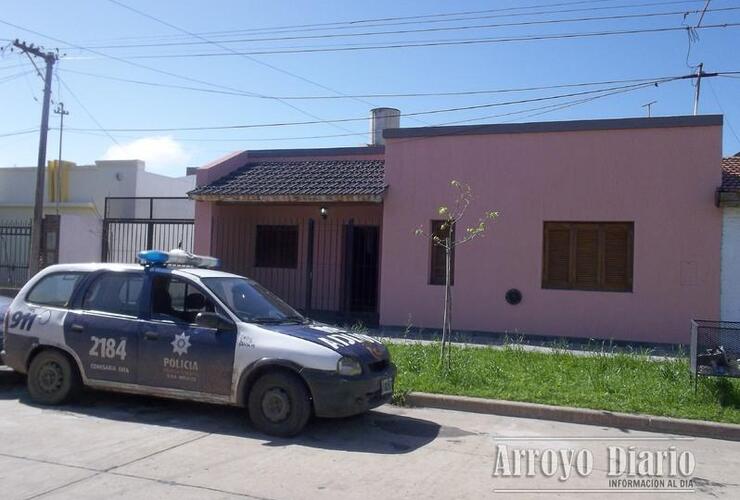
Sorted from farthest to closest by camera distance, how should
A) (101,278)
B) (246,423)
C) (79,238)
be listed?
(79,238)
(101,278)
(246,423)

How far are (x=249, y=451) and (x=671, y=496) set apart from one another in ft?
12.1

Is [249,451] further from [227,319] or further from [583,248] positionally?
[583,248]

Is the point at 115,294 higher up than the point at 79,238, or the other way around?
→ the point at 79,238

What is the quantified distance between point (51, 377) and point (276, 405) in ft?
9.68

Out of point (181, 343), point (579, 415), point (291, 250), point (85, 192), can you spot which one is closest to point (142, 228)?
point (85, 192)

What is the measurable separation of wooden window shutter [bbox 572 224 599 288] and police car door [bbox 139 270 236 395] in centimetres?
874

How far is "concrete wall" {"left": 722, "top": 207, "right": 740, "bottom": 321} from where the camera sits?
13.2 meters

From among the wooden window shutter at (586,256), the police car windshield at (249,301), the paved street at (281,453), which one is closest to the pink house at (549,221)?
the wooden window shutter at (586,256)

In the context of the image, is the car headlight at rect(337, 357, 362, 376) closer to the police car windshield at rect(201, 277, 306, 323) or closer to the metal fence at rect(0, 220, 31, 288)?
the police car windshield at rect(201, 277, 306, 323)

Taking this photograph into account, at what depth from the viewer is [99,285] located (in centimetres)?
833

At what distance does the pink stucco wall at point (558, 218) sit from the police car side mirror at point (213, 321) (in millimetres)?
8066

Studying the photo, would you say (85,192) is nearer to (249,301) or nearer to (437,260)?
(437,260)

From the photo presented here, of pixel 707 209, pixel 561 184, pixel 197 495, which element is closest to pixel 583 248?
pixel 561 184

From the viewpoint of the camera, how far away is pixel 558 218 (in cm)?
1427
